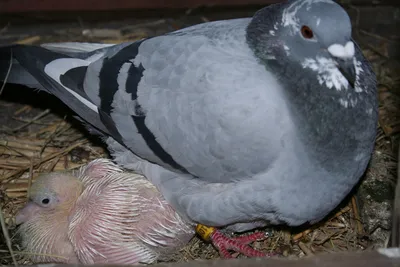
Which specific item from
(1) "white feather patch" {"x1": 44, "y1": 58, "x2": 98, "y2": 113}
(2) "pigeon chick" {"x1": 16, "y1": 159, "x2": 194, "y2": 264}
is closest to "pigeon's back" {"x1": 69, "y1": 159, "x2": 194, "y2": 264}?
(2) "pigeon chick" {"x1": 16, "y1": 159, "x2": 194, "y2": 264}

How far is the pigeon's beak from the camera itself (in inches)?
102

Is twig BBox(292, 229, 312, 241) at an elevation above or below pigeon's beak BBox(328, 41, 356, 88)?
below

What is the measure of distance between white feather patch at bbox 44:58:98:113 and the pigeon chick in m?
0.45

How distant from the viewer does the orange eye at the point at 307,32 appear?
2648mm

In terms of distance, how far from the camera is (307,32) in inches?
105

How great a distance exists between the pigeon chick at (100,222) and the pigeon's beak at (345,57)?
1212mm

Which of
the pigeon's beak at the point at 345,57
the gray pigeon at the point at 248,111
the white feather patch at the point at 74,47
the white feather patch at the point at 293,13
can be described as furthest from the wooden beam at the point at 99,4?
the pigeon's beak at the point at 345,57

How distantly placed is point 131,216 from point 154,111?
0.61 meters

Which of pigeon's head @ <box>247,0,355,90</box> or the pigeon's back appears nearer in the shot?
pigeon's head @ <box>247,0,355,90</box>

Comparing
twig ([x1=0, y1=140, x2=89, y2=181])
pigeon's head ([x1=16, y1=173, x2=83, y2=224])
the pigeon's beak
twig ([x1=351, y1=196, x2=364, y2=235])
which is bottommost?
twig ([x1=351, y1=196, x2=364, y2=235])

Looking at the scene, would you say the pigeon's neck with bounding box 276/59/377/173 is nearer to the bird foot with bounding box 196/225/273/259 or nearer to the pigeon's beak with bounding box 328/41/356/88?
the pigeon's beak with bounding box 328/41/356/88

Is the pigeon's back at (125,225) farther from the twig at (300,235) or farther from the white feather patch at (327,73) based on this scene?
the white feather patch at (327,73)

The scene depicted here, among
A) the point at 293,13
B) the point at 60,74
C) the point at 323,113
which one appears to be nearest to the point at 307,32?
the point at 293,13

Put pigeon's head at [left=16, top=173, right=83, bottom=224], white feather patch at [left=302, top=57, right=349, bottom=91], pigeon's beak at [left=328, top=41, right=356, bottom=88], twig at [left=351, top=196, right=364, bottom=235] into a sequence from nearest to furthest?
pigeon's beak at [left=328, top=41, right=356, bottom=88] → white feather patch at [left=302, top=57, right=349, bottom=91] → pigeon's head at [left=16, top=173, right=83, bottom=224] → twig at [left=351, top=196, right=364, bottom=235]
